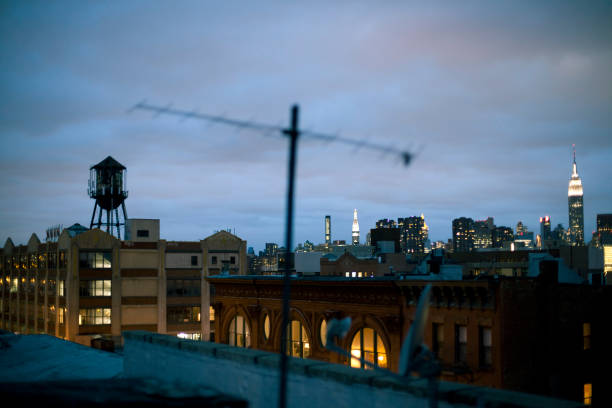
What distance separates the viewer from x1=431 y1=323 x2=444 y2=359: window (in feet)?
115

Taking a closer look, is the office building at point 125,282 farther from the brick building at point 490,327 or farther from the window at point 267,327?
the brick building at point 490,327

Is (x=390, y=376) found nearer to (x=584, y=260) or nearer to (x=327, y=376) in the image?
(x=327, y=376)

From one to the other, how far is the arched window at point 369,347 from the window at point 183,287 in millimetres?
67281

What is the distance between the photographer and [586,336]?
35844 millimetres

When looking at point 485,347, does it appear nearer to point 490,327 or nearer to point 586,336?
point 490,327

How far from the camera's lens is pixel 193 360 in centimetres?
1599

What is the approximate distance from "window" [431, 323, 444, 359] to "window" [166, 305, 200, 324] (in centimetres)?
7348

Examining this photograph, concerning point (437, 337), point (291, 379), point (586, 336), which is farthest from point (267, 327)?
point (291, 379)

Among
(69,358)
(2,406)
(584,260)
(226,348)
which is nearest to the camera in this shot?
(2,406)

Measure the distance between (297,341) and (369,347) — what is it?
25.6 feet

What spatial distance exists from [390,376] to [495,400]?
2251 millimetres

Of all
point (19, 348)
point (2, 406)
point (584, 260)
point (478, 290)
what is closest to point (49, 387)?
point (2, 406)

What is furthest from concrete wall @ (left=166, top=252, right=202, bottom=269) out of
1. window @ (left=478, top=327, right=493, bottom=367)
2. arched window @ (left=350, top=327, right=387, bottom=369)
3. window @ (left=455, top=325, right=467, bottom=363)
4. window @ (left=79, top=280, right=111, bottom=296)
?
window @ (left=478, top=327, right=493, bottom=367)

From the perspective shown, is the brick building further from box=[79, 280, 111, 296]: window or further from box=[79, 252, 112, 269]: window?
box=[79, 252, 112, 269]: window
